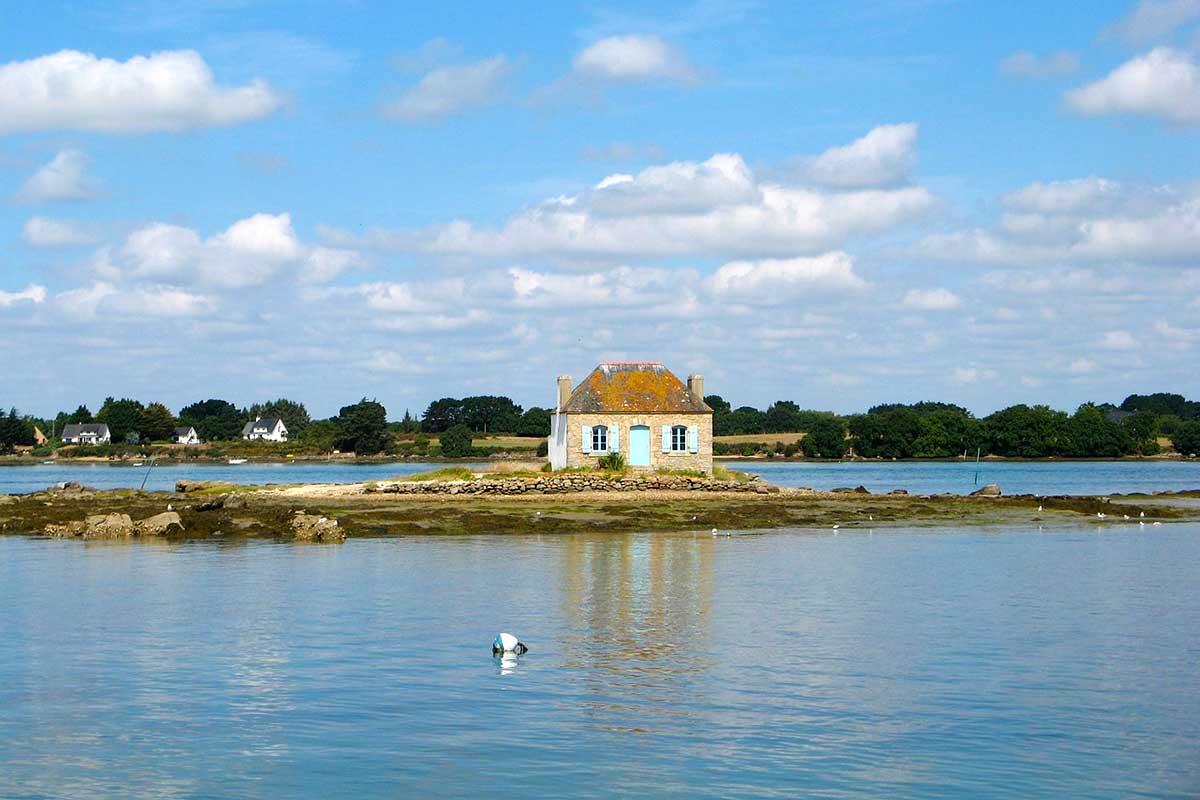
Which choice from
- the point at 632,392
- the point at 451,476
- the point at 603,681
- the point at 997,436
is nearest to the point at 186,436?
the point at 997,436

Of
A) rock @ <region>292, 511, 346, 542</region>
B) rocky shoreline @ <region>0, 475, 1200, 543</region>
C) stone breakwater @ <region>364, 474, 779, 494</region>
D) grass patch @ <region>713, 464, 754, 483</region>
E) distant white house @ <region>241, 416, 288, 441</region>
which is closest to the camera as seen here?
rock @ <region>292, 511, 346, 542</region>

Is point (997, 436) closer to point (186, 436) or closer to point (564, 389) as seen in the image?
point (564, 389)

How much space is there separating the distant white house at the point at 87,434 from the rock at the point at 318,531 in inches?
4961

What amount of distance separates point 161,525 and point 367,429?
95410mm

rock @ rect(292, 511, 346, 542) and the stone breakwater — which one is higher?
the stone breakwater

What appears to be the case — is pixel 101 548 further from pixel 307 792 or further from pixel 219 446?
pixel 219 446

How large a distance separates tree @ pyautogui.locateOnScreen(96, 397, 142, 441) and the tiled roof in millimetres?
117159

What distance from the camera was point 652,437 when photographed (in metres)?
49.3

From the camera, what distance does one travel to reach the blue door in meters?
49.3

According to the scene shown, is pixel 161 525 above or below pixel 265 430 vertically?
below

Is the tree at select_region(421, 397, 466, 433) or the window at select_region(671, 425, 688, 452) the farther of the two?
the tree at select_region(421, 397, 466, 433)

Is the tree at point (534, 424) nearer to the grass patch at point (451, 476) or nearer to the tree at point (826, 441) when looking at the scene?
the tree at point (826, 441)

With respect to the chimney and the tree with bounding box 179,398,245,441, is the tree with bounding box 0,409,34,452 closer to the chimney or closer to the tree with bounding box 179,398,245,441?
the tree with bounding box 179,398,245,441

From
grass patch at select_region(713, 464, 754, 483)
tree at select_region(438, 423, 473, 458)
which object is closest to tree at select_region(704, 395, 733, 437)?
tree at select_region(438, 423, 473, 458)
